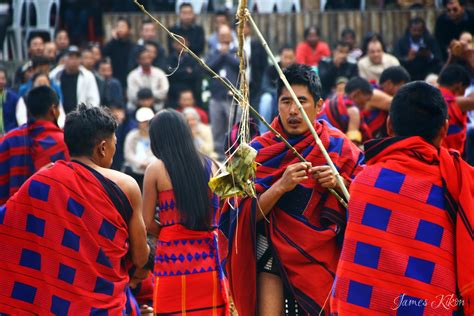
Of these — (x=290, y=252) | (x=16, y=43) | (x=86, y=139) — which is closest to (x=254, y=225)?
(x=290, y=252)

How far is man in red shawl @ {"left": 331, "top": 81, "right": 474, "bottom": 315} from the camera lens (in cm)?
460

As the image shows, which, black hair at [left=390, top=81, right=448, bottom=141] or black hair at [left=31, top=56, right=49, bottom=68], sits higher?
black hair at [left=390, top=81, right=448, bottom=141]

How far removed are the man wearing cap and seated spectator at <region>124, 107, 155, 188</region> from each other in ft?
3.98

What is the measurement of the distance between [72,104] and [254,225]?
8.36 m

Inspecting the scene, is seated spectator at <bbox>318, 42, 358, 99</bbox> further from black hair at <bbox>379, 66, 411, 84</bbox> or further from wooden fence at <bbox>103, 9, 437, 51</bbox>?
black hair at <bbox>379, 66, 411, 84</bbox>

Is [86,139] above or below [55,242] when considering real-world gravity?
above

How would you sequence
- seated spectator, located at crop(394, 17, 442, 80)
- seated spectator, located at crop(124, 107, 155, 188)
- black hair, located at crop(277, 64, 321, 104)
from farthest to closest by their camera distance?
seated spectator, located at crop(394, 17, 442, 80), seated spectator, located at crop(124, 107, 155, 188), black hair, located at crop(277, 64, 321, 104)

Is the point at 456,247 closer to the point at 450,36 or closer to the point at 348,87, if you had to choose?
the point at 348,87

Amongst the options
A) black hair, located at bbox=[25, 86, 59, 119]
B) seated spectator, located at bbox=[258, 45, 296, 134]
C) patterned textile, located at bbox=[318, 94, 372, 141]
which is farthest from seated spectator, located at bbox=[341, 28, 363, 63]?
black hair, located at bbox=[25, 86, 59, 119]

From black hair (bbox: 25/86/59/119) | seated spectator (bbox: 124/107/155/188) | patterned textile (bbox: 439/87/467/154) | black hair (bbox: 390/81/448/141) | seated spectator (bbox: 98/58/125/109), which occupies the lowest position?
seated spectator (bbox: 124/107/155/188)

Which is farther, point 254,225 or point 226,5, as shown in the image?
point 226,5

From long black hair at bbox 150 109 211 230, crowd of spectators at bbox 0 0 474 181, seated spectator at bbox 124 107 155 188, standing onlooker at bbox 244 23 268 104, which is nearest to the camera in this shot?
long black hair at bbox 150 109 211 230

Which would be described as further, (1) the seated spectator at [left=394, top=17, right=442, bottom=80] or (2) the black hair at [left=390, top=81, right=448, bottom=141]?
(1) the seated spectator at [left=394, top=17, right=442, bottom=80]

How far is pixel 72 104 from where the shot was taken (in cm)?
1394
